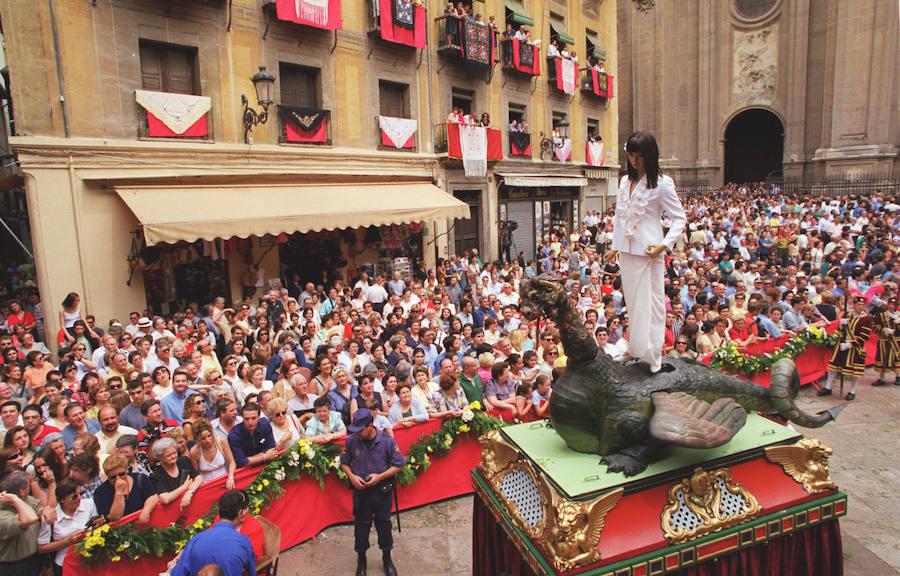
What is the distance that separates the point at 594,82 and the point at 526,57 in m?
5.27

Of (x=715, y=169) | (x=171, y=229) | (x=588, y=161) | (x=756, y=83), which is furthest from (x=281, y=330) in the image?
(x=756, y=83)

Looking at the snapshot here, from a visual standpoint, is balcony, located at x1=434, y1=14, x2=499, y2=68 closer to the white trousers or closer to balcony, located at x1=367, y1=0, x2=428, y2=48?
balcony, located at x1=367, y1=0, x2=428, y2=48

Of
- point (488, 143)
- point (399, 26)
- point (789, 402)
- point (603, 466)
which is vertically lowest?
point (603, 466)

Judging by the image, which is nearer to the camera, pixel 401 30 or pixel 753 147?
pixel 401 30

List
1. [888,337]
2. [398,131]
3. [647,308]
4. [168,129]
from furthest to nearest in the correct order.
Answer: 1. [398,131]
2. [168,129]
3. [888,337]
4. [647,308]

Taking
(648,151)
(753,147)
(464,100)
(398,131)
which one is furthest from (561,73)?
(753,147)

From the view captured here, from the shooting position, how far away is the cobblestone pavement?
20.5 feet

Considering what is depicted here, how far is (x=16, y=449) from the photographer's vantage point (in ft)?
18.3

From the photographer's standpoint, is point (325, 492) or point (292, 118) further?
point (292, 118)

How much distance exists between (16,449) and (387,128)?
44.4ft

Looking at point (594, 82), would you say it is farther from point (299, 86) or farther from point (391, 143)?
point (299, 86)

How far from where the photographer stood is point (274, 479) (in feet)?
20.7

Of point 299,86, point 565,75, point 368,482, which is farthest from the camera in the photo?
point 565,75

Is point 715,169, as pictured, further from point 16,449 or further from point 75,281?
point 16,449
